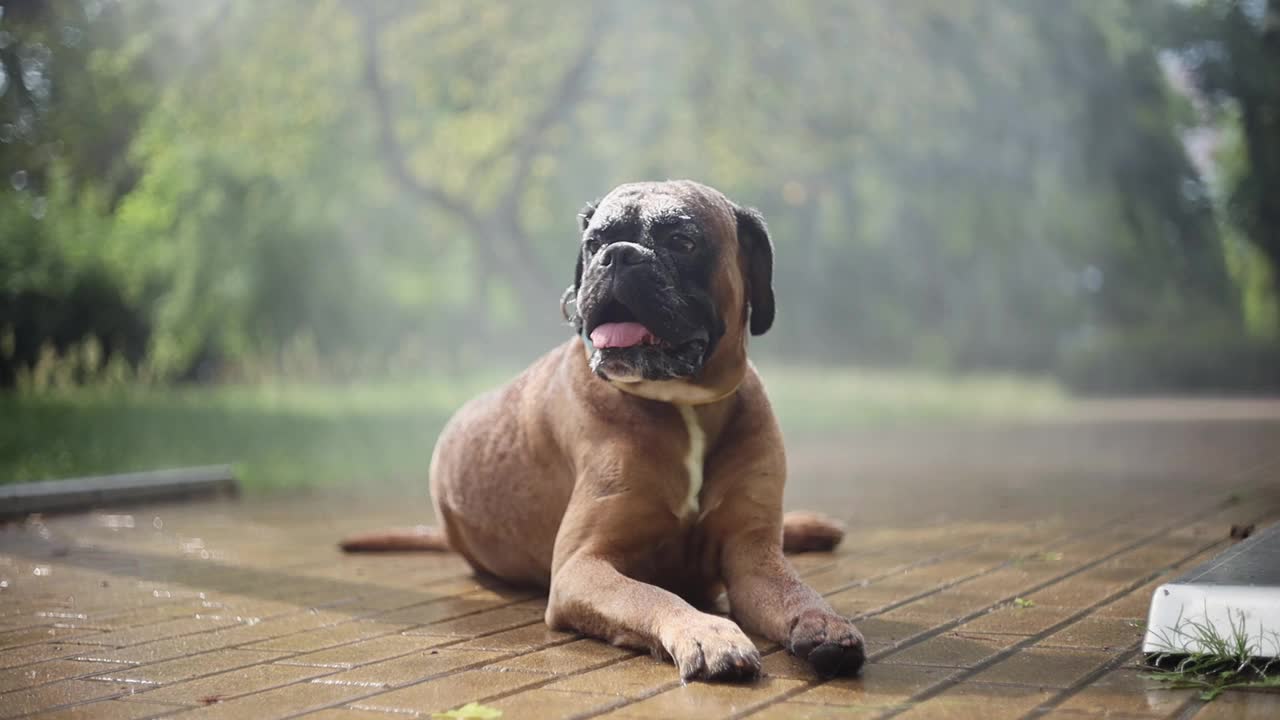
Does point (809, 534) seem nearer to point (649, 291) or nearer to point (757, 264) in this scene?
point (757, 264)

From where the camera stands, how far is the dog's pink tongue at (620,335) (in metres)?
3.16

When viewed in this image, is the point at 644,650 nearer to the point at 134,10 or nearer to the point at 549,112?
the point at 134,10

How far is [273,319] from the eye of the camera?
42.4 ft

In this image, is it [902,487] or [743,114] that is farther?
[743,114]

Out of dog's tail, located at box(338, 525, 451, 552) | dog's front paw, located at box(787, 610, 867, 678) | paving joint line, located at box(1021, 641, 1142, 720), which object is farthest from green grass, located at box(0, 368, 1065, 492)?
paving joint line, located at box(1021, 641, 1142, 720)

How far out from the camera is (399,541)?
500cm

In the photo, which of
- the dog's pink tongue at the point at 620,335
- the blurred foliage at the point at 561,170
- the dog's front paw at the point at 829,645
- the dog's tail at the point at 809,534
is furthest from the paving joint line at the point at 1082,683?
the blurred foliage at the point at 561,170

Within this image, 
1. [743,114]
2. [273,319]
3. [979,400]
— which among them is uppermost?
[743,114]

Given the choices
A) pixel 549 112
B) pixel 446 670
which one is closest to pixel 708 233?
pixel 446 670

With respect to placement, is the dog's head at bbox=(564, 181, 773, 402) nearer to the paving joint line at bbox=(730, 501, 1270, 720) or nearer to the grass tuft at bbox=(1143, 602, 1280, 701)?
the paving joint line at bbox=(730, 501, 1270, 720)

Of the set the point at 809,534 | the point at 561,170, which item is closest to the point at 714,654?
the point at 809,534

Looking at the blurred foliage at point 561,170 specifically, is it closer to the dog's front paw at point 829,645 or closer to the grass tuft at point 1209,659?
the dog's front paw at point 829,645

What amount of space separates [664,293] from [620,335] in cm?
15

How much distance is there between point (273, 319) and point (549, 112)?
14.8ft
